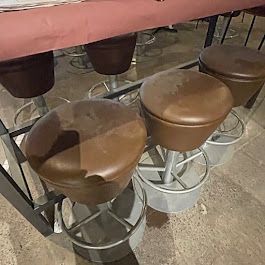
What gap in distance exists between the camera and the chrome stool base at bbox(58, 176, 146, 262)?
3.84 feet

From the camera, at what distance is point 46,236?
1.25 meters

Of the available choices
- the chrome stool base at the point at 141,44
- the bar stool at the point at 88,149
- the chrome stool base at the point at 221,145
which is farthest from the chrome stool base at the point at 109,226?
the chrome stool base at the point at 141,44

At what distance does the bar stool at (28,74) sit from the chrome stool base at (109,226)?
2.01 feet

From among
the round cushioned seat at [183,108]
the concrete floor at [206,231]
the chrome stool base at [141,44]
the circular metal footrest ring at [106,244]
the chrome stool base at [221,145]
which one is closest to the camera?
the round cushioned seat at [183,108]

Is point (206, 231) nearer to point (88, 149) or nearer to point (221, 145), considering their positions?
point (221, 145)

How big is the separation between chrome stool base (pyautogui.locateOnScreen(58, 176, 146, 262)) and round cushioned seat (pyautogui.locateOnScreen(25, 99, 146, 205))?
1.47ft

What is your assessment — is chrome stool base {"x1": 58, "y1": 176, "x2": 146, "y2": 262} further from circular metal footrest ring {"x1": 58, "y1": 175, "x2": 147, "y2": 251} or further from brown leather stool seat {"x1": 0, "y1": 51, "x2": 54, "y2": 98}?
brown leather stool seat {"x1": 0, "y1": 51, "x2": 54, "y2": 98}

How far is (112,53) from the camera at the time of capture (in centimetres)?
138

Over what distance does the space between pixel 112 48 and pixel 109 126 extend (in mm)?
671

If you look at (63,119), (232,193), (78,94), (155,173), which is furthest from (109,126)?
(78,94)

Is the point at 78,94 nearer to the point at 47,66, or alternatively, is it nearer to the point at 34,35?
the point at 47,66

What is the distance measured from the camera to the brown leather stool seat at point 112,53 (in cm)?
134

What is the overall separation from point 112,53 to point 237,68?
2.10 feet

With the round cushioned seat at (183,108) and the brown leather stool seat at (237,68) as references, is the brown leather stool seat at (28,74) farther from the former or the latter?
the brown leather stool seat at (237,68)
